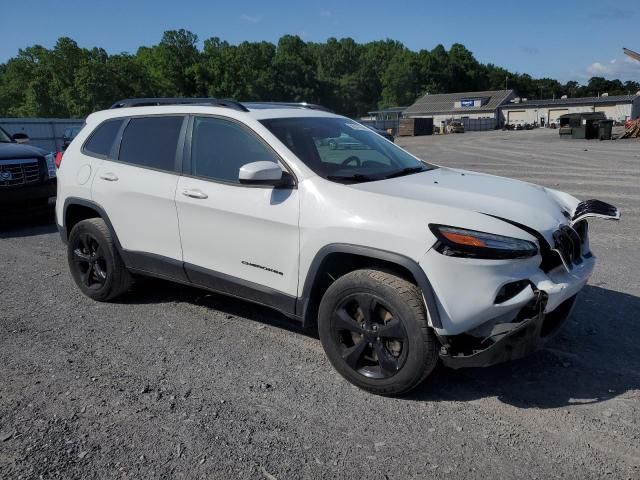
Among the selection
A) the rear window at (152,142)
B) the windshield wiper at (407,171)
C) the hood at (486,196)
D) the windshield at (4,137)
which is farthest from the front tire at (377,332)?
the windshield at (4,137)

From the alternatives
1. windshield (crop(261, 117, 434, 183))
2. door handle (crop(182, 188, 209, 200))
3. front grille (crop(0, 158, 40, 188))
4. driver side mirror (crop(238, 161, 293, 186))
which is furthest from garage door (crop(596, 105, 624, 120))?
driver side mirror (crop(238, 161, 293, 186))

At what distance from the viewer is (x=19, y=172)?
855 centimetres

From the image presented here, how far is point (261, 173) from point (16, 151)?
22.9 feet

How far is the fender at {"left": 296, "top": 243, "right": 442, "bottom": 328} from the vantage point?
121 inches

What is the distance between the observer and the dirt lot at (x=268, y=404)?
9.12 feet

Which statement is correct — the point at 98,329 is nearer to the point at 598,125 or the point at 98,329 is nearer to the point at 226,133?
the point at 226,133

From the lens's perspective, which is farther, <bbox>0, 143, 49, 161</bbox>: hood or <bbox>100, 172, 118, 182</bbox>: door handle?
<bbox>0, 143, 49, 161</bbox>: hood

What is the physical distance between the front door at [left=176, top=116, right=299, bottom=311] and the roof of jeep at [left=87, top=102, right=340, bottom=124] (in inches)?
3.3

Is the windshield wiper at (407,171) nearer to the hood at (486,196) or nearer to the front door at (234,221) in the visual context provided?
the hood at (486,196)

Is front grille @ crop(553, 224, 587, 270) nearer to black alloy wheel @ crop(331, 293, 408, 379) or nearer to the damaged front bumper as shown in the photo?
the damaged front bumper

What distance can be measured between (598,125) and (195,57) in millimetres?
80447

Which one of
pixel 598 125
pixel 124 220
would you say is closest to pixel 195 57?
pixel 598 125

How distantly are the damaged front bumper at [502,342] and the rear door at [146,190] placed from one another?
7.52 feet

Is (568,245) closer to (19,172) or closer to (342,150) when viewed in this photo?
(342,150)
